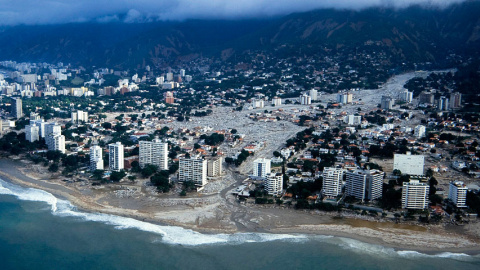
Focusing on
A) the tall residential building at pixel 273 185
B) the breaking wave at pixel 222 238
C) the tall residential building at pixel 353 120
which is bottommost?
the breaking wave at pixel 222 238

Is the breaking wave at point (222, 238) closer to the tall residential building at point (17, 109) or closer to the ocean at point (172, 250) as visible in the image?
the ocean at point (172, 250)

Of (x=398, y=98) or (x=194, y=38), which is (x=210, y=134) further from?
(x=194, y=38)

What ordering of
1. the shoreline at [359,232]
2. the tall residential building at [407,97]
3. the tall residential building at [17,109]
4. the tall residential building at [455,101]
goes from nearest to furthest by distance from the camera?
the shoreline at [359,232] → the tall residential building at [455,101] → the tall residential building at [17,109] → the tall residential building at [407,97]

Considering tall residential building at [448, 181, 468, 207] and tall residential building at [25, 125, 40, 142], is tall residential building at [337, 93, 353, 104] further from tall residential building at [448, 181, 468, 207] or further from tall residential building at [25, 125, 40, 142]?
tall residential building at [25, 125, 40, 142]

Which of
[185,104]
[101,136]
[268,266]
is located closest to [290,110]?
[185,104]

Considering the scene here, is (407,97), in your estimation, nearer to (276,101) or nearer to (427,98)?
(427,98)

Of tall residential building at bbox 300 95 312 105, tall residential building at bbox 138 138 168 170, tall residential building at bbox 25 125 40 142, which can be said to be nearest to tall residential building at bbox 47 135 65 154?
tall residential building at bbox 25 125 40 142

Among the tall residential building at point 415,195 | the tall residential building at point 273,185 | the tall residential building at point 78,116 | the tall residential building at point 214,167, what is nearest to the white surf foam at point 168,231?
the tall residential building at point 273,185
